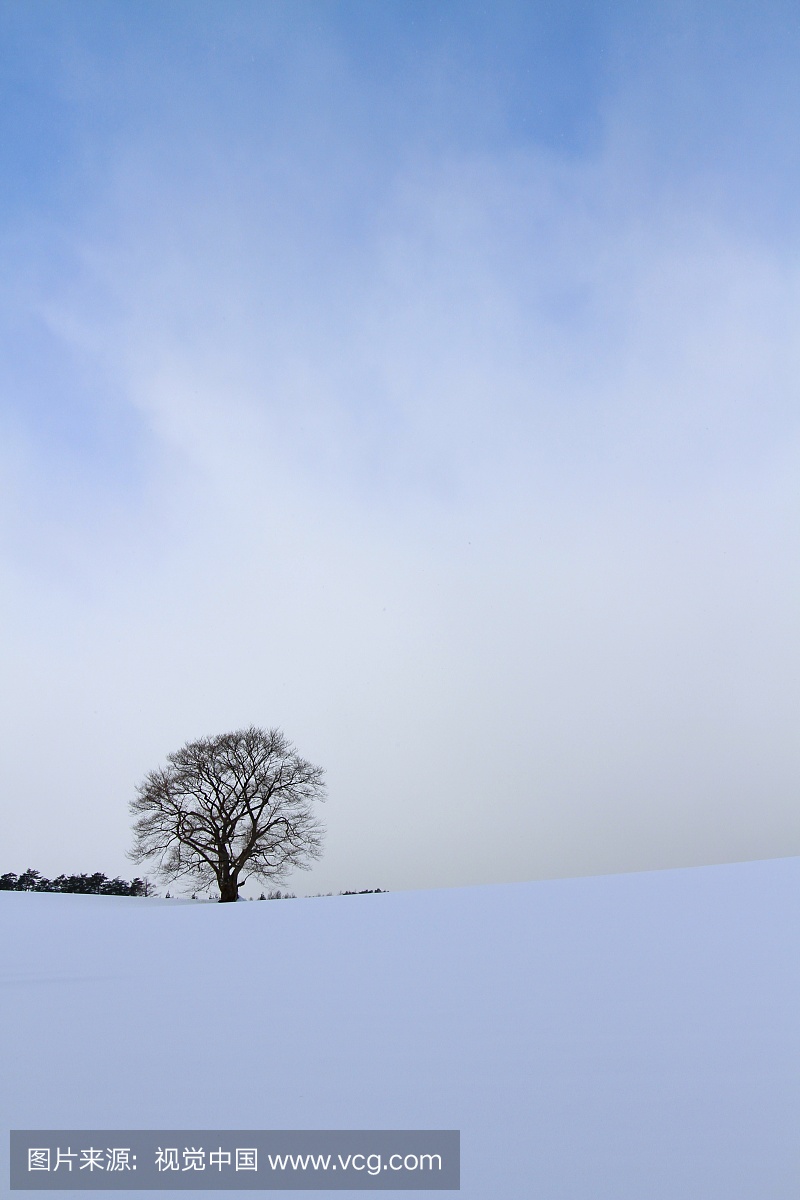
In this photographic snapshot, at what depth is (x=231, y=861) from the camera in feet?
77.6

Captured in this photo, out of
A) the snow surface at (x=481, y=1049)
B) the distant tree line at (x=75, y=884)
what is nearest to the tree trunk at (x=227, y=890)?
the distant tree line at (x=75, y=884)

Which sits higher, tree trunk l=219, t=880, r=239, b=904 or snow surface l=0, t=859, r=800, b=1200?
snow surface l=0, t=859, r=800, b=1200

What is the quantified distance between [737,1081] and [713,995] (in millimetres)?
1228

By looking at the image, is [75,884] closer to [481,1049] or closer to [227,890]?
[227,890]

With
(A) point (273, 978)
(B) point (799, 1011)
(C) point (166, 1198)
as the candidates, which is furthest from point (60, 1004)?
(B) point (799, 1011)

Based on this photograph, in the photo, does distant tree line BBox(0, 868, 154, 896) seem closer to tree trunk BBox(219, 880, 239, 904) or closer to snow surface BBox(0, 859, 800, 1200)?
tree trunk BBox(219, 880, 239, 904)

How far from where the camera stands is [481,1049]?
287cm

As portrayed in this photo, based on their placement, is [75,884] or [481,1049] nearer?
[481,1049]

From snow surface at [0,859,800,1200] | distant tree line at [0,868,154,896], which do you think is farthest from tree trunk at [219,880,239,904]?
snow surface at [0,859,800,1200]

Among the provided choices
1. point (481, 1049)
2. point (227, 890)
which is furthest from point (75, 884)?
point (481, 1049)

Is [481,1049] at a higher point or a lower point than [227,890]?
higher

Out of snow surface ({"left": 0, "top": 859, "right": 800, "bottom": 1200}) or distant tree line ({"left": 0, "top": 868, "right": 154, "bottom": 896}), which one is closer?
snow surface ({"left": 0, "top": 859, "right": 800, "bottom": 1200})

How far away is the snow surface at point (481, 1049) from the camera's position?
2.02 m

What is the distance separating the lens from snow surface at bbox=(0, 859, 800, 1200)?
2.02 meters
